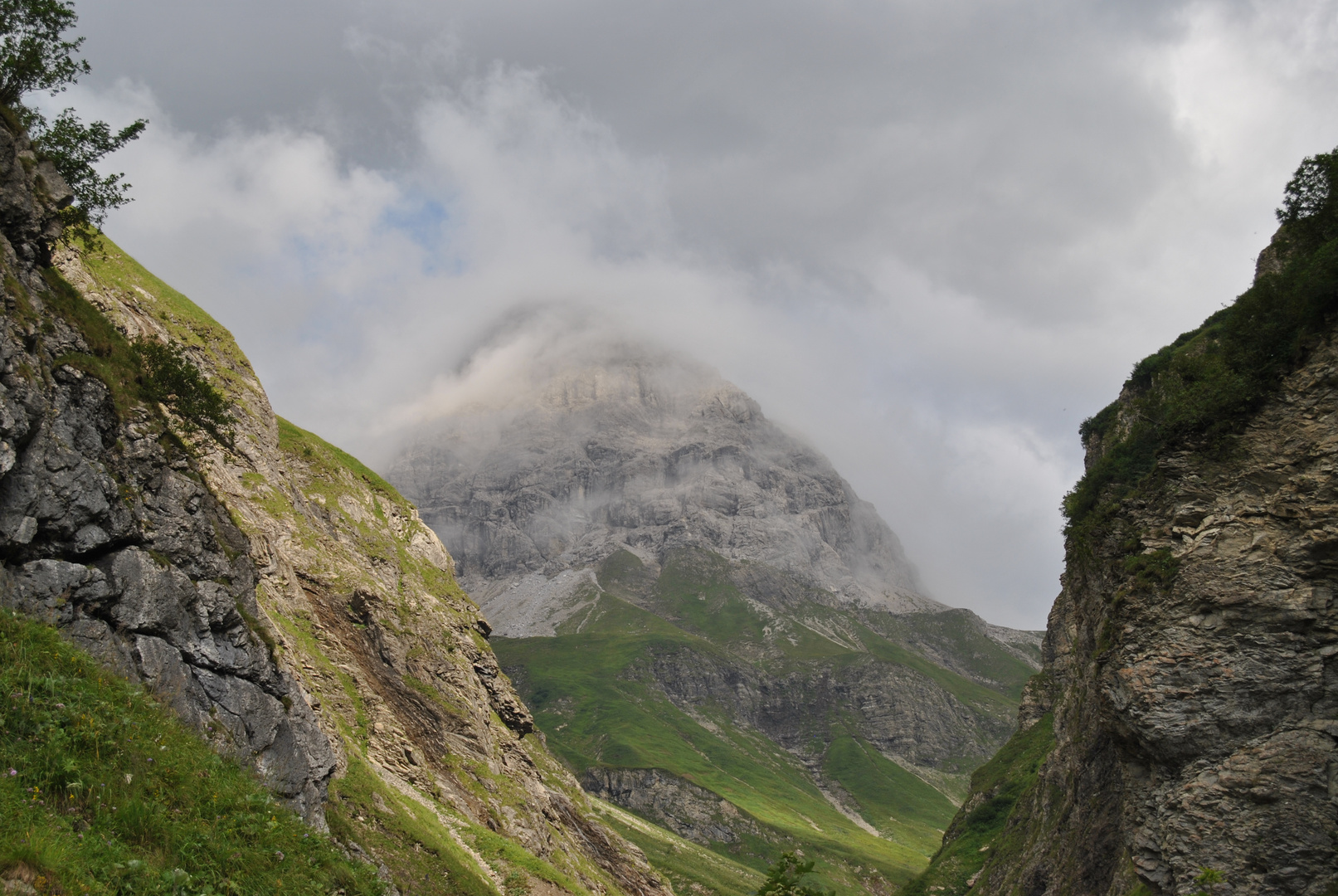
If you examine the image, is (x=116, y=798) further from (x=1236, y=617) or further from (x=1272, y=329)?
(x=1272, y=329)

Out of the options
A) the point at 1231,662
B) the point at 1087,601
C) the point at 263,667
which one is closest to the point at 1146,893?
the point at 1231,662

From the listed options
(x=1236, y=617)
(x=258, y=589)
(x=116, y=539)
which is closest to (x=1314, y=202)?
(x=1236, y=617)

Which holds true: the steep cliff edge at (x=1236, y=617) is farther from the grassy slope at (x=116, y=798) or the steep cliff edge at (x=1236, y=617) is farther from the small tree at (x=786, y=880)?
the grassy slope at (x=116, y=798)

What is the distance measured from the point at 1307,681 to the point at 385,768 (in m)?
49.6

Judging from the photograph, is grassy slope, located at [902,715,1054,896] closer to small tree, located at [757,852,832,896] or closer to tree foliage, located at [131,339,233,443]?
small tree, located at [757,852,832,896]

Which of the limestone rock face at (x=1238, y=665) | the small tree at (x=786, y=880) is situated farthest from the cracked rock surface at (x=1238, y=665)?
the small tree at (x=786, y=880)

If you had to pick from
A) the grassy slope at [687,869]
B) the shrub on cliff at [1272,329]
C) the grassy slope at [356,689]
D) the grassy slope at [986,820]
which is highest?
the shrub on cliff at [1272,329]

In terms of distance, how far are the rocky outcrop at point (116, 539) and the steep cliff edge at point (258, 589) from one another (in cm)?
7

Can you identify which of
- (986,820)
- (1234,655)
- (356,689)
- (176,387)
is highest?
(1234,655)

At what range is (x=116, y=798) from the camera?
44.2 feet

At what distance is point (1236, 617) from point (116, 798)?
138ft

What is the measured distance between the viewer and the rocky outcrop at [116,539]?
1864cm

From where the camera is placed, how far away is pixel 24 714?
13.4 metres

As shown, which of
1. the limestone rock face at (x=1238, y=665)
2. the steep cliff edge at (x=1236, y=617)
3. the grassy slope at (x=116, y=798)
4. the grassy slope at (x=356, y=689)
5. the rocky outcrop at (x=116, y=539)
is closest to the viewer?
the grassy slope at (x=116, y=798)
